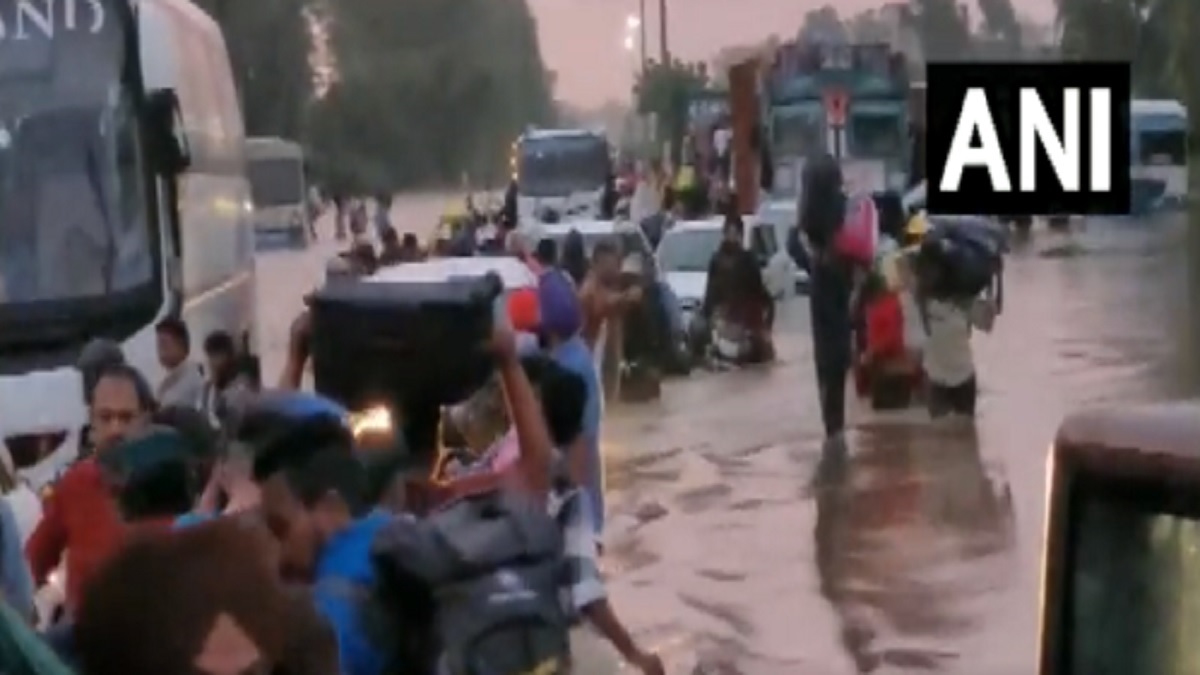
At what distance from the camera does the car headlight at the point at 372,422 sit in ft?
20.2

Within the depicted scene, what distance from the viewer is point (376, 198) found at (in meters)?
51.3

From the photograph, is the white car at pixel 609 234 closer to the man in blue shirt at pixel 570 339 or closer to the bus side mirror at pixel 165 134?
the bus side mirror at pixel 165 134

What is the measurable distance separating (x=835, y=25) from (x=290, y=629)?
43703 millimetres

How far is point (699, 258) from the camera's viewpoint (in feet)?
94.0

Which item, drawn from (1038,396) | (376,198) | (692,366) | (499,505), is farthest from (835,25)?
(499,505)

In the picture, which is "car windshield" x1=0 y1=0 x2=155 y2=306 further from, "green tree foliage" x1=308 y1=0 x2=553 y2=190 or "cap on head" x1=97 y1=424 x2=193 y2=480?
"green tree foliage" x1=308 y1=0 x2=553 y2=190

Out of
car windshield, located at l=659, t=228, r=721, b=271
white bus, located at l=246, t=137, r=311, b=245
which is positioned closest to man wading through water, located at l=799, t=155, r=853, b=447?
car windshield, located at l=659, t=228, r=721, b=271

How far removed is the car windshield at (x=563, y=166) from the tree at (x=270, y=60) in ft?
49.8

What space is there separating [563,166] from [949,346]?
99.8ft

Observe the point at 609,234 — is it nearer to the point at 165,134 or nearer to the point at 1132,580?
the point at 165,134

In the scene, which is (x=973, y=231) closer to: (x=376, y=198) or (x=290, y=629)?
(x=290, y=629)

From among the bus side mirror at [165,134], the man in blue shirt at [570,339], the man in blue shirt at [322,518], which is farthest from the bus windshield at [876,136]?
the man in blue shirt at [322,518]

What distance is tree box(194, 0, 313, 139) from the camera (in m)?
62.3

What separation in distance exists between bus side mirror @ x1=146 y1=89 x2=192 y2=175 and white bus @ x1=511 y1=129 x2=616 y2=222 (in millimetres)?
31378
